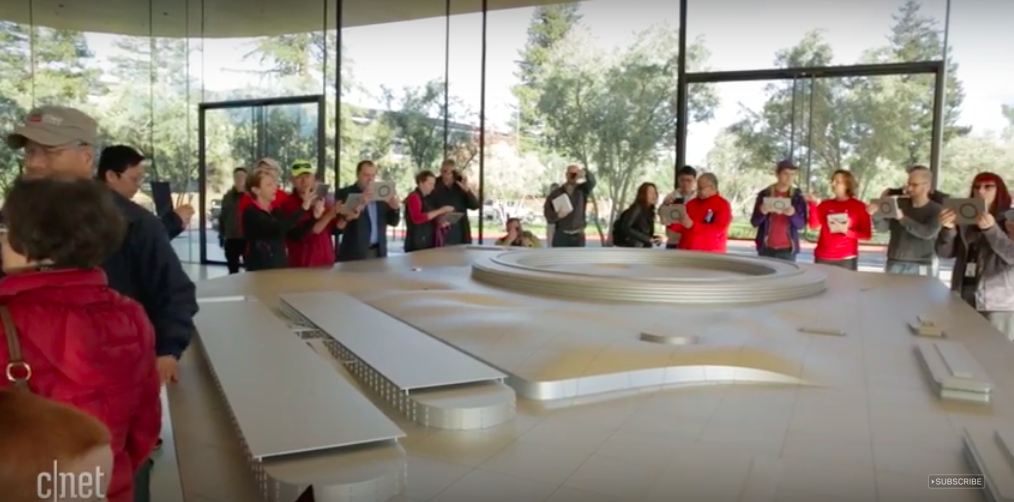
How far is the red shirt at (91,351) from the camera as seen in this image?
4.96 feet

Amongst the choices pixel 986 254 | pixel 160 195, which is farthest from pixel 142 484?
pixel 160 195

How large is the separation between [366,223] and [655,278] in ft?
10.4

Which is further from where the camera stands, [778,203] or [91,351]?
[778,203]

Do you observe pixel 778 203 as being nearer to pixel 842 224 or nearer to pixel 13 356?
pixel 842 224

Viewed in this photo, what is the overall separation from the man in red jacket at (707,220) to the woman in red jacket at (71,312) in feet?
20.2

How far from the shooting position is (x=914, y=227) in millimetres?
6164

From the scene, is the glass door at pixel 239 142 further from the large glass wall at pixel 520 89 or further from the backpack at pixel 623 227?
the backpack at pixel 623 227

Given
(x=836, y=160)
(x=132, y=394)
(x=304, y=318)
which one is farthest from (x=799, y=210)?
(x=132, y=394)

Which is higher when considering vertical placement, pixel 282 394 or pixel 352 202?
pixel 352 202

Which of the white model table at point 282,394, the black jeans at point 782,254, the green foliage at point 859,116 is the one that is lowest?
the white model table at point 282,394

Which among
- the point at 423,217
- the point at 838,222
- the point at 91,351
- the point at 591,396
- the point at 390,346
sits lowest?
the point at 591,396

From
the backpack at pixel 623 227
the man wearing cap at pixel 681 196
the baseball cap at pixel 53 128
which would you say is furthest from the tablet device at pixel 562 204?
the baseball cap at pixel 53 128

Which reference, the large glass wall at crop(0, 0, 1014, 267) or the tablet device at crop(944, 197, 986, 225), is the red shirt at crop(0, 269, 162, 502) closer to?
the tablet device at crop(944, 197, 986, 225)

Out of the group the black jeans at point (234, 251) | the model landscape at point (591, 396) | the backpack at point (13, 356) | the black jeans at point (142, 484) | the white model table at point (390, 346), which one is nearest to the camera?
the backpack at point (13, 356)
